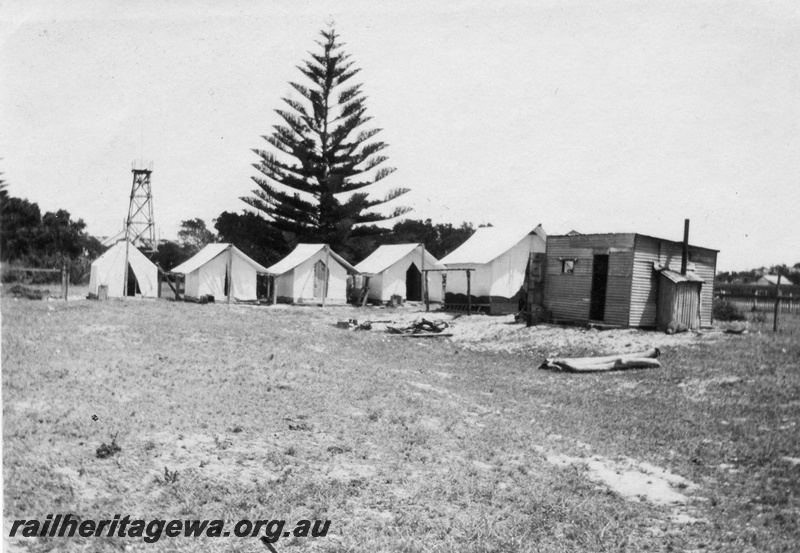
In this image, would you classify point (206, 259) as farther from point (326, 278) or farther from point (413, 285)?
point (413, 285)

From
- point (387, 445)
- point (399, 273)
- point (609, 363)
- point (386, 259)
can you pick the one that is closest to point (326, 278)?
point (386, 259)

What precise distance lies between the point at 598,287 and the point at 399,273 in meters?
14.0

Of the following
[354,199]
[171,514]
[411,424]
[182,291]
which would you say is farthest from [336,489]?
[354,199]

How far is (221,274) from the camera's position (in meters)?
→ 26.2

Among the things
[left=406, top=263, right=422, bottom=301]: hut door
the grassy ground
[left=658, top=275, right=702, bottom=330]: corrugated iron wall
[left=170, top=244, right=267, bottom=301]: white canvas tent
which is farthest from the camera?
[left=406, top=263, right=422, bottom=301]: hut door

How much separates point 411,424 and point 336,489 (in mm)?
2292

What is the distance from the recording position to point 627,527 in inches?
182

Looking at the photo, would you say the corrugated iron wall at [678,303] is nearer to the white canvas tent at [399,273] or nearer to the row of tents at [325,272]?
the row of tents at [325,272]

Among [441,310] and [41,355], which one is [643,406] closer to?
[41,355]

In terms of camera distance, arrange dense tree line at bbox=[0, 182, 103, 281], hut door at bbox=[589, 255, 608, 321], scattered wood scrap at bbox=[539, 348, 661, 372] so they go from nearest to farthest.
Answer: scattered wood scrap at bbox=[539, 348, 661, 372] → hut door at bbox=[589, 255, 608, 321] → dense tree line at bbox=[0, 182, 103, 281]

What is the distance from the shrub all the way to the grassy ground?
12.1m

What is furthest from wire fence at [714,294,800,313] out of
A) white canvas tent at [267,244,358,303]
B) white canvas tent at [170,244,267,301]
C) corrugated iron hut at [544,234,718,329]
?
white canvas tent at [170,244,267,301]

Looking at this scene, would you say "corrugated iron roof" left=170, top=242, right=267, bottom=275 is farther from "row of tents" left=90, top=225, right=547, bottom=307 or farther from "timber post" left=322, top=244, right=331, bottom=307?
"timber post" left=322, top=244, right=331, bottom=307

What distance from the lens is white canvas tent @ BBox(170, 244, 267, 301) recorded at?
83.5 ft
